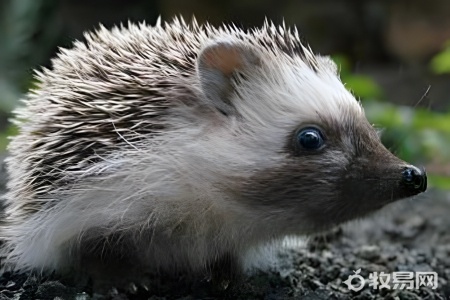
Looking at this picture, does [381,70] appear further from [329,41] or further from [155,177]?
[155,177]

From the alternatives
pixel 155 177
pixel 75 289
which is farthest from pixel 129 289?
pixel 155 177

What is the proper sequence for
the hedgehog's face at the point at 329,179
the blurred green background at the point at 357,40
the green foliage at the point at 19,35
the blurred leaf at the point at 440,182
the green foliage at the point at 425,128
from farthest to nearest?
the green foliage at the point at 19,35
the blurred green background at the point at 357,40
the green foliage at the point at 425,128
the blurred leaf at the point at 440,182
the hedgehog's face at the point at 329,179

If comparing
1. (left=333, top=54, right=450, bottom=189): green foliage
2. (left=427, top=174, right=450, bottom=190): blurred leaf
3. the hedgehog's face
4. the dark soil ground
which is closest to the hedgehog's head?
the hedgehog's face

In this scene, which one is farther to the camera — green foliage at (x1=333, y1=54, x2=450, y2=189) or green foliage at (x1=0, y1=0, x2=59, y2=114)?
green foliage at (x1=0, y1=0, x2=59, y2=114)

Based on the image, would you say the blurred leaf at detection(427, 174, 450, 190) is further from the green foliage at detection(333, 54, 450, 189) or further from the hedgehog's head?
the hedgehog's head

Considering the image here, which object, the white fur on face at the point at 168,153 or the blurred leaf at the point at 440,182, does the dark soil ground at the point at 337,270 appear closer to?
the white fur on face at the point at 168,153

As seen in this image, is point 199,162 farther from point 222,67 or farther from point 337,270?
point 337,270

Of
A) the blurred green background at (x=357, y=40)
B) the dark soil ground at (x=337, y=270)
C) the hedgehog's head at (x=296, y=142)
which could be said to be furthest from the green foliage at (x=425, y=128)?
the hedgehog's head at (x=296, y=142)
